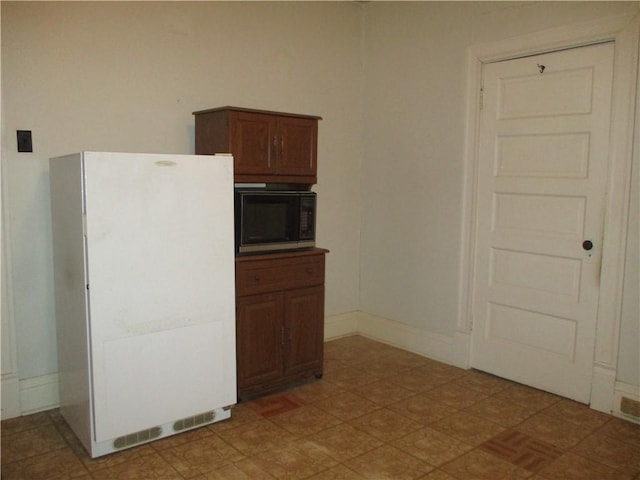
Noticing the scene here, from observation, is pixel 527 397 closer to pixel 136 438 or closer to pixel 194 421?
pixel 194 421

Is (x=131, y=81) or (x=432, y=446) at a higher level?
(x=131, y=81)

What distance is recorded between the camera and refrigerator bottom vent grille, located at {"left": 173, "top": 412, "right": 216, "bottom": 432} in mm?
2762

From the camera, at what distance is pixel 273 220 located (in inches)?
129

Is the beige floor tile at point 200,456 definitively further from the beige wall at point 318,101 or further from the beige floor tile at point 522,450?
the beige floor tile at point 522,450

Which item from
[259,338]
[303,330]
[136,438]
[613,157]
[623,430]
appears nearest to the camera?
[136,438]

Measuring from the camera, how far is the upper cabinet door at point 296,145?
130 inches

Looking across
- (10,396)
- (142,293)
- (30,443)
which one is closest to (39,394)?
(10,396)

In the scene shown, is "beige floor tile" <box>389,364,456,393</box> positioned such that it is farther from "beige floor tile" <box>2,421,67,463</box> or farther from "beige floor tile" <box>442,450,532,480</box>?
"beige floor tile" <box>2,421,67,463</box>

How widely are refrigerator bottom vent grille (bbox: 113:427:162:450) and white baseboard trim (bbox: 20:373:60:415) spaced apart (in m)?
0.73

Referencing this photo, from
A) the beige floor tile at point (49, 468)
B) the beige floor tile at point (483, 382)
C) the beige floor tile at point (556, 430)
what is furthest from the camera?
the beige floor tile at point (483, 382)

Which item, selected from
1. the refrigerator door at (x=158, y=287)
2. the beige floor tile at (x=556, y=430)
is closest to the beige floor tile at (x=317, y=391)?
the refrigerator door at (x=158, y=287)

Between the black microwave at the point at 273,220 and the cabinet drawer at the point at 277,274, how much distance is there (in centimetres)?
10

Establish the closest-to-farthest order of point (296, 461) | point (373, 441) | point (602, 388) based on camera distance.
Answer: point (296, 461) < point (373, 441) < point (602, 388)

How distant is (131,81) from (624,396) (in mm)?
3408
